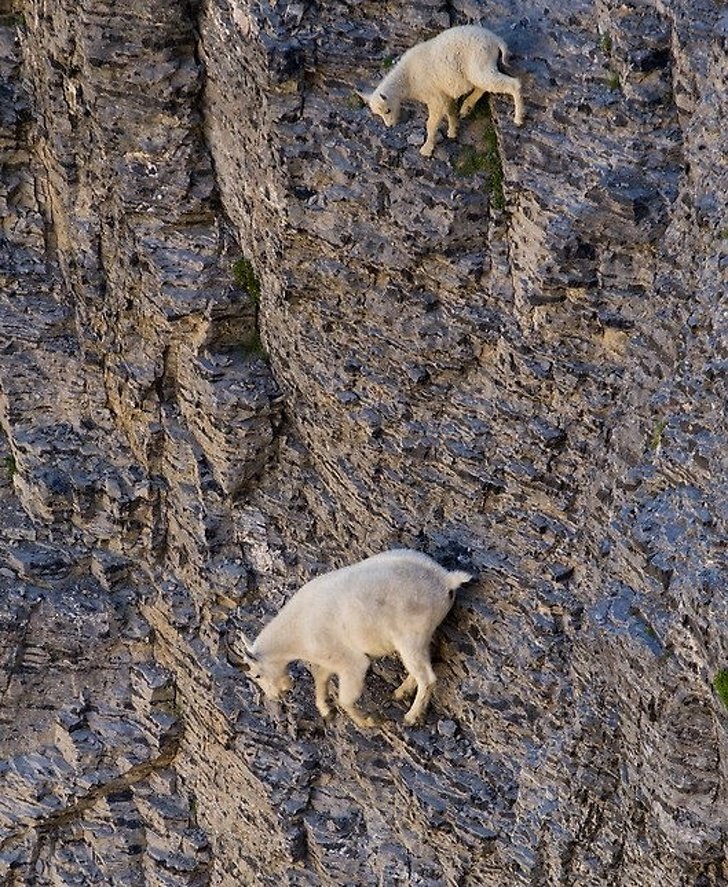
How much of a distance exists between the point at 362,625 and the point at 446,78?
18.4 ft

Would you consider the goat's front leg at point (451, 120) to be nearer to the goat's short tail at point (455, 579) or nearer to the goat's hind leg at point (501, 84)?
the goat's hind leg at point (501, 84)

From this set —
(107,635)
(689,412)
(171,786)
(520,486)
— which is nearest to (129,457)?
(107,635)

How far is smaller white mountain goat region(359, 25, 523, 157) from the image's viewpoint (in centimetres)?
1258

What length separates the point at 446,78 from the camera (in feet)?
42.2

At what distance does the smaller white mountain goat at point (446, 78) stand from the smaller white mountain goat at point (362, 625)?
172 inches

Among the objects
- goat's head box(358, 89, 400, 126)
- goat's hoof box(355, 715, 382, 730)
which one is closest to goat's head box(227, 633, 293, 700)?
goat's hoof box(355, 715, 382, 730)

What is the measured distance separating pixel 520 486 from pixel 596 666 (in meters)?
2.02

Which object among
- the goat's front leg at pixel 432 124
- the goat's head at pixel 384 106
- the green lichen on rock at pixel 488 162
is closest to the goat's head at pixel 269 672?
the green lichen on rock at pixel 488 162

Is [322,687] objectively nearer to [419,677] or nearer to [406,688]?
[406,688]

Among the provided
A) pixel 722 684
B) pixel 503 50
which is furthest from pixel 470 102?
pixel 722 684

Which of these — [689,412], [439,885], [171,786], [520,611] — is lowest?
[171,786]

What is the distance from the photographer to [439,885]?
1516 cm

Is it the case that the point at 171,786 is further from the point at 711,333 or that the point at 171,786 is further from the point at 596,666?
the point at 711,333

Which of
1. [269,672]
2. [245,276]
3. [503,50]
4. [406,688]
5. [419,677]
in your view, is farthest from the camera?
[245,276]
